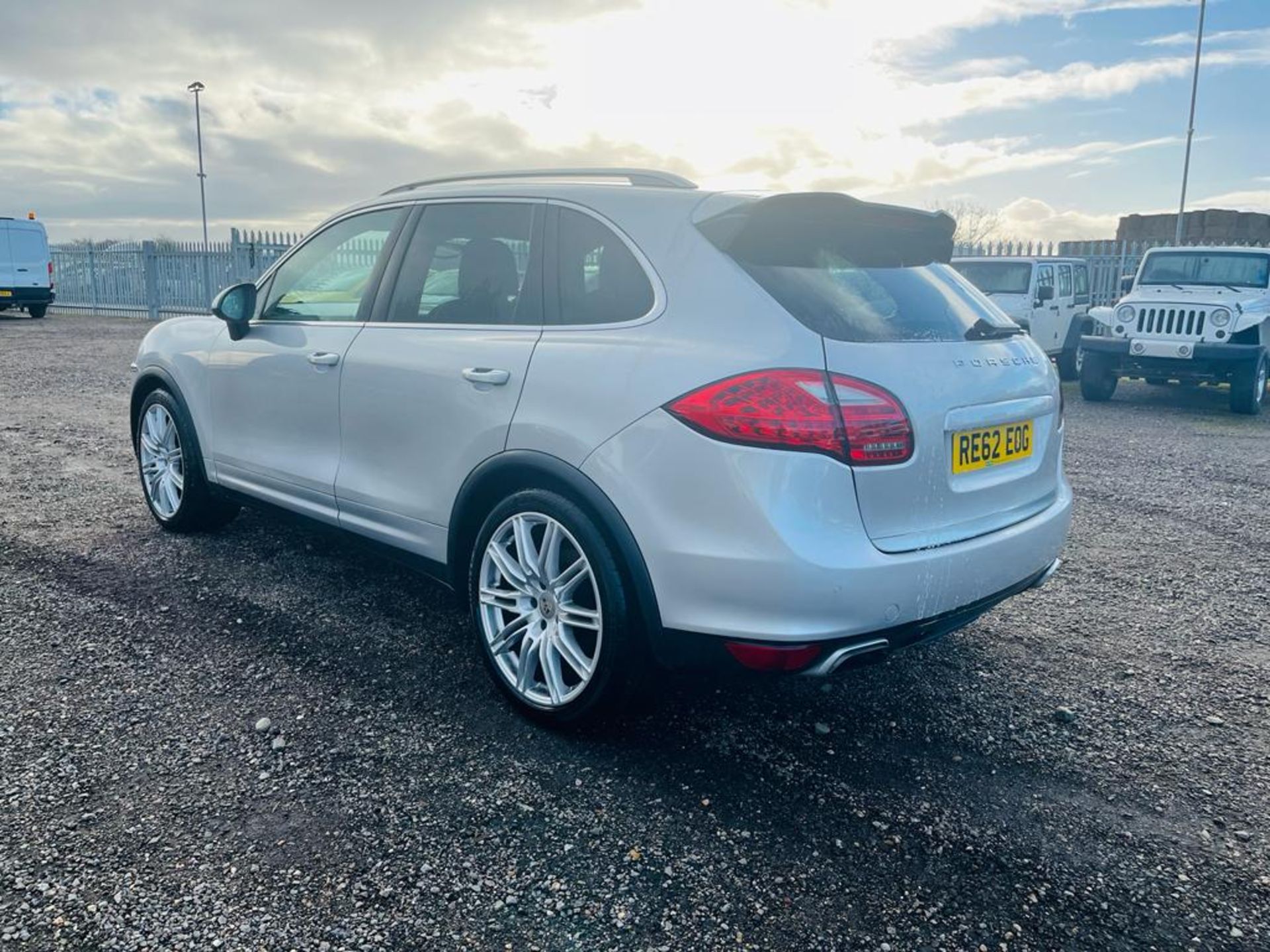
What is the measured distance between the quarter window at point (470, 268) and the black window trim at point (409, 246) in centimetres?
1

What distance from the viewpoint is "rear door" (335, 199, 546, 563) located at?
130 inches

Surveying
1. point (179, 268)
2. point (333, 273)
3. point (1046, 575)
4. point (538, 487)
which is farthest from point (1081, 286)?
point (179, 268)

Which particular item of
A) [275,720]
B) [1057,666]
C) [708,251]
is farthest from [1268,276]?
[275,720]

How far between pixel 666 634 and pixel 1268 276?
1246 centimetres

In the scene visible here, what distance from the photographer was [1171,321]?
11.9m

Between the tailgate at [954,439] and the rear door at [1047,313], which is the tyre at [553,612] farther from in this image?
the rear door at [1047,313]

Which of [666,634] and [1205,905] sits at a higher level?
[666,634]

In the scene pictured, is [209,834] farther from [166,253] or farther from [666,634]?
[166,253]

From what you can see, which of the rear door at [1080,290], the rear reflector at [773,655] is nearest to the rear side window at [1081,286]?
the rear door at [1080,290]

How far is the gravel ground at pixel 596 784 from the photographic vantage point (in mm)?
2359

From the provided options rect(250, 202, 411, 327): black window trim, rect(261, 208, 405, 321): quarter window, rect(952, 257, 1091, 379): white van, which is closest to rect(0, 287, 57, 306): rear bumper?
rect(952, 257, 1091, 379): white van

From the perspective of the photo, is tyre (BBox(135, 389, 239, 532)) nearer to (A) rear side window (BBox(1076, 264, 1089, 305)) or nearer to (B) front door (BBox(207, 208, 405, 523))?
(B) front door (BBox(207, 208, 405, 523))

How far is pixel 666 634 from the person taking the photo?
110 inches

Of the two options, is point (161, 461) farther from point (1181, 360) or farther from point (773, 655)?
point (1181, 360)
